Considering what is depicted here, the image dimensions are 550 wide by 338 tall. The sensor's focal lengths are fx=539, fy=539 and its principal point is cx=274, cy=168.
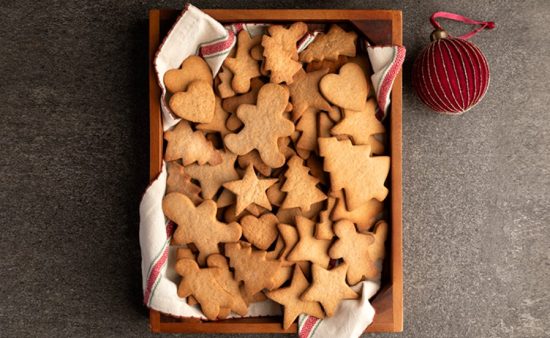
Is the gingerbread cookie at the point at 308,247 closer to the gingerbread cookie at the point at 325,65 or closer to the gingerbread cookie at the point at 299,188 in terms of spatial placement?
the gingerbread cookie at the point at 299,188

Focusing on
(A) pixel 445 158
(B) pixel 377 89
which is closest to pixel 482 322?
(A) pixel 445 158

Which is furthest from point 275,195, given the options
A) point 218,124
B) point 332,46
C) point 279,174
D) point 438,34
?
point 438,34

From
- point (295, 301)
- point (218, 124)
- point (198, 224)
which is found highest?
point (218, 124)

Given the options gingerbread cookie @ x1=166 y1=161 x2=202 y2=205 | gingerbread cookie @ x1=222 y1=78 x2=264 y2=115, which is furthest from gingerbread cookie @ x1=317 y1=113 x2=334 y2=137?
gingerbread cookie @ x1=166 y1=161 x2=202 y2=205

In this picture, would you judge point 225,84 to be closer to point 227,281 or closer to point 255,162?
point 255,162

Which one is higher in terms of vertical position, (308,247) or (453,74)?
(453,74)

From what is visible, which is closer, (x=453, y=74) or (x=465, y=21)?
(x=453, y=74)

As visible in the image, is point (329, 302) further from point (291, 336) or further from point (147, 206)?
point (147, 206)
